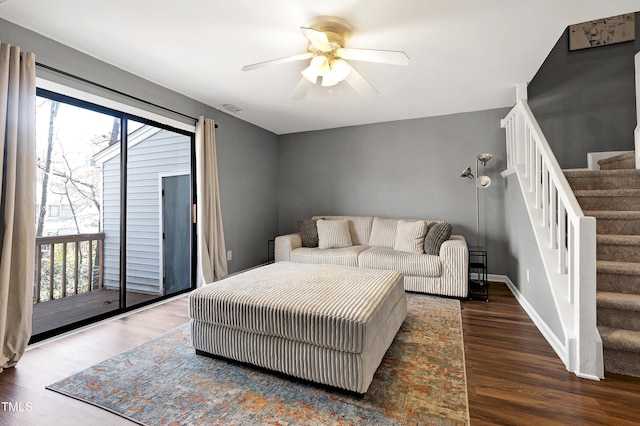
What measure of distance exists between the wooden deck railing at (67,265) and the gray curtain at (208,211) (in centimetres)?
104

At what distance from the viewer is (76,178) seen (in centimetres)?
288

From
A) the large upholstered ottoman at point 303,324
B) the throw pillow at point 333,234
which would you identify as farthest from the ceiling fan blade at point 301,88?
the throw pillow at point 333,234

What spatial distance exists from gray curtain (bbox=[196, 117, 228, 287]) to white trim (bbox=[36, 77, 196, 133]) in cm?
21

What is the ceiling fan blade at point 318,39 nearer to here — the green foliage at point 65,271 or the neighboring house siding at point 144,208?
the neighboring house siding at point 144,208

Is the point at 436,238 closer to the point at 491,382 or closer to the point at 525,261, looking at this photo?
the point at 525,261

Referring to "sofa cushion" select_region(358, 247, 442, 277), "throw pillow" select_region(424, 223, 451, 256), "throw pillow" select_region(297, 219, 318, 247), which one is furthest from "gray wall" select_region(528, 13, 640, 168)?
"throw pillow" select_region(297, 219, 318, 247)

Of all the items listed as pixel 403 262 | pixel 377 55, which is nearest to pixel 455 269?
pixel 403 262

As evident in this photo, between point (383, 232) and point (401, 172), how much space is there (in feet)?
3.36

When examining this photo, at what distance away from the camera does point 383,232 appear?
4.34 meters

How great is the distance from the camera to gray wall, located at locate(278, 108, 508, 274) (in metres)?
4.12

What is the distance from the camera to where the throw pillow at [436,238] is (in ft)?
12.0

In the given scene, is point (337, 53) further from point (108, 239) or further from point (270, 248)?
point (270, 248)

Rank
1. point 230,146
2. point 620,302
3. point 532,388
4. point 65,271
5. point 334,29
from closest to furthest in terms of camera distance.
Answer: point 532,388, point 620,302, point 334,29, point 65,271, point 230,146

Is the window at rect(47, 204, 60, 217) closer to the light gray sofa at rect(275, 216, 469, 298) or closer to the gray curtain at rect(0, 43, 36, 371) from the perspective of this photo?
the gray curtain at rect(0, 43, 36, 371)
